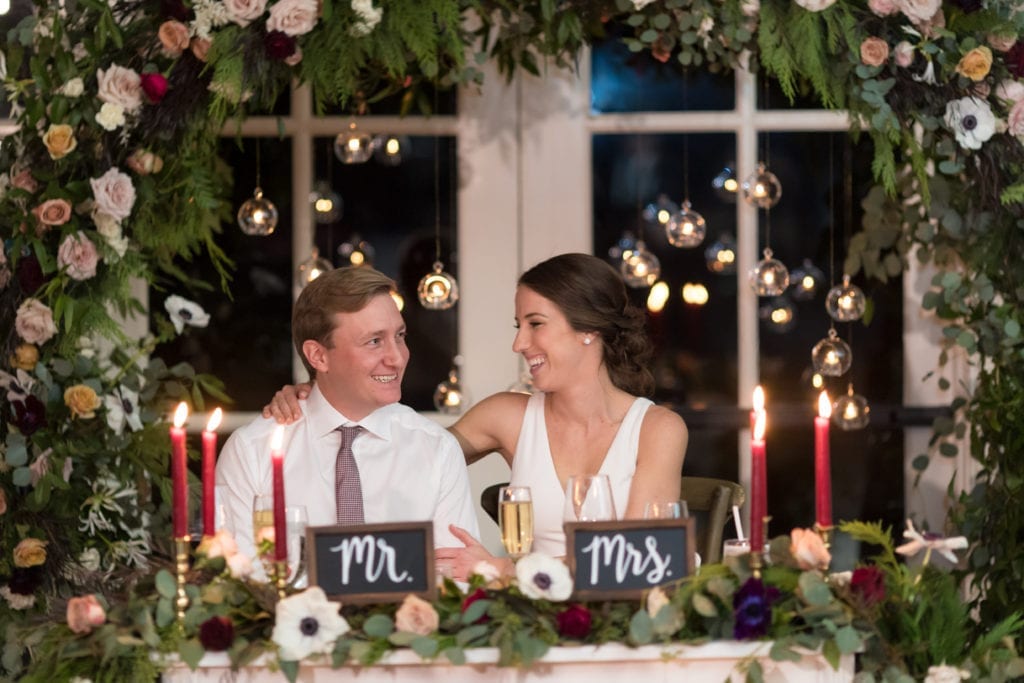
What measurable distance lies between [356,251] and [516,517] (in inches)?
90.8

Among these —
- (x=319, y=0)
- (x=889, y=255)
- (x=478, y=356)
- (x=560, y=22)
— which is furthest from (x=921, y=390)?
(x=319, y=0)

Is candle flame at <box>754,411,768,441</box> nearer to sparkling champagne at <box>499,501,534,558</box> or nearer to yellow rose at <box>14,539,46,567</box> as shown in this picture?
sparkling champagne at <box>499,501,534,558</box>

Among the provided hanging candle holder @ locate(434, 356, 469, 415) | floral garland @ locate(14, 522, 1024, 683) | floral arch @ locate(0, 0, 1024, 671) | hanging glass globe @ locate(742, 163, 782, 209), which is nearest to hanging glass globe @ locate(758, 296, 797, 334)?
hanging glass globe @ locate(742, 163, 782, 209)

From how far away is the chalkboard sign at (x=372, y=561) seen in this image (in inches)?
79.7

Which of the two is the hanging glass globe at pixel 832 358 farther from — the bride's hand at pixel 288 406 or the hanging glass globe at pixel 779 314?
the bride's hand at pixel 288 406

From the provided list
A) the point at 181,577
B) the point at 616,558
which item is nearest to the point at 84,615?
the point at 181,577

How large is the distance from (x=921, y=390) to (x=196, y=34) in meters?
2.49

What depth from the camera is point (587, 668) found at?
6.66ft

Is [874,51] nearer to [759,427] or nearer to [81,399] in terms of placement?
[759,427]

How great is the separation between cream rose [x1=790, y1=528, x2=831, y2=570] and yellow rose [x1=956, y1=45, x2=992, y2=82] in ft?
4.64

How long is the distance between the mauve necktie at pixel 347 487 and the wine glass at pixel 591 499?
754mm

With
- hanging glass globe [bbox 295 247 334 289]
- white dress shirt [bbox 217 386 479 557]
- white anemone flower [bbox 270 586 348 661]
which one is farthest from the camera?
hanging glass globe [bbox 295 247 334 289]

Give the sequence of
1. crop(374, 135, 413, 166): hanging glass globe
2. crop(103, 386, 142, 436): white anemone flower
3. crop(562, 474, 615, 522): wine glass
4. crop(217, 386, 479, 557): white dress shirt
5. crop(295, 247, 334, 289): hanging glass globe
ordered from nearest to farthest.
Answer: crop(562, 474, 615, 522): wine glass < crop(217, 386, 479, 557): white dress shirt < crop(103, 386, 142, 436): white anemone flower < crop(295, 247, 334, 289): hanging glass globe < crop(374, 135, 413, 166): hanging glass globe

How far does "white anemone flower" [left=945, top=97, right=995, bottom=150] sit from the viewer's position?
3.12 metres
